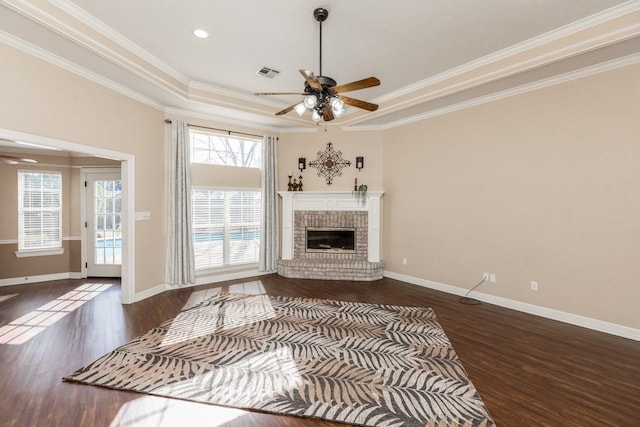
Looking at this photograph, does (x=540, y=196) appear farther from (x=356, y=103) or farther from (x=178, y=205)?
(x=178, y=205)

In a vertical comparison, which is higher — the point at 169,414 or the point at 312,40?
the point at 312,40

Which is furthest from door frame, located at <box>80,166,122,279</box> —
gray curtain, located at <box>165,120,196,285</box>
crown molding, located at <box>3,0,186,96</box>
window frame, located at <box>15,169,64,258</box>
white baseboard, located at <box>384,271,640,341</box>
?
white baseboard, located at <box>384,271,640,341</box>

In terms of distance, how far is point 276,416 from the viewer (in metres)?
2.21

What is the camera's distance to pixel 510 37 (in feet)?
11.5

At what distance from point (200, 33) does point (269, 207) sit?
348cm

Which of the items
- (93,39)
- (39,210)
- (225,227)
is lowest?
(225,227)

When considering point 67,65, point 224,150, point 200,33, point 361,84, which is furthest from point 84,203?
point 361,84

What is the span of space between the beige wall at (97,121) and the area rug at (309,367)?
1.65 metres

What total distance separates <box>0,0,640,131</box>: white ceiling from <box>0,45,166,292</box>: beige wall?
18 cm

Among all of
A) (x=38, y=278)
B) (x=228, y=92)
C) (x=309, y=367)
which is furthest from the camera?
(x=38, y=278)

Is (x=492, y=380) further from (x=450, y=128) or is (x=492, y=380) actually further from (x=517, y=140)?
(x=450, y=128)

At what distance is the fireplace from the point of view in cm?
645

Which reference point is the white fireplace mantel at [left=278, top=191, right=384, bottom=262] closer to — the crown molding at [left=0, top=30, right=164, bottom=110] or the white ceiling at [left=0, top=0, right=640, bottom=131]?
the white ceiling at [left=0, top=0, right=640, bottom=131]

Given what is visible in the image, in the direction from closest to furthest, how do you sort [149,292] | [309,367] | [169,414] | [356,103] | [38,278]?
[169,414] → [309,367] → [356,103] → [149,292] → [38,278]
